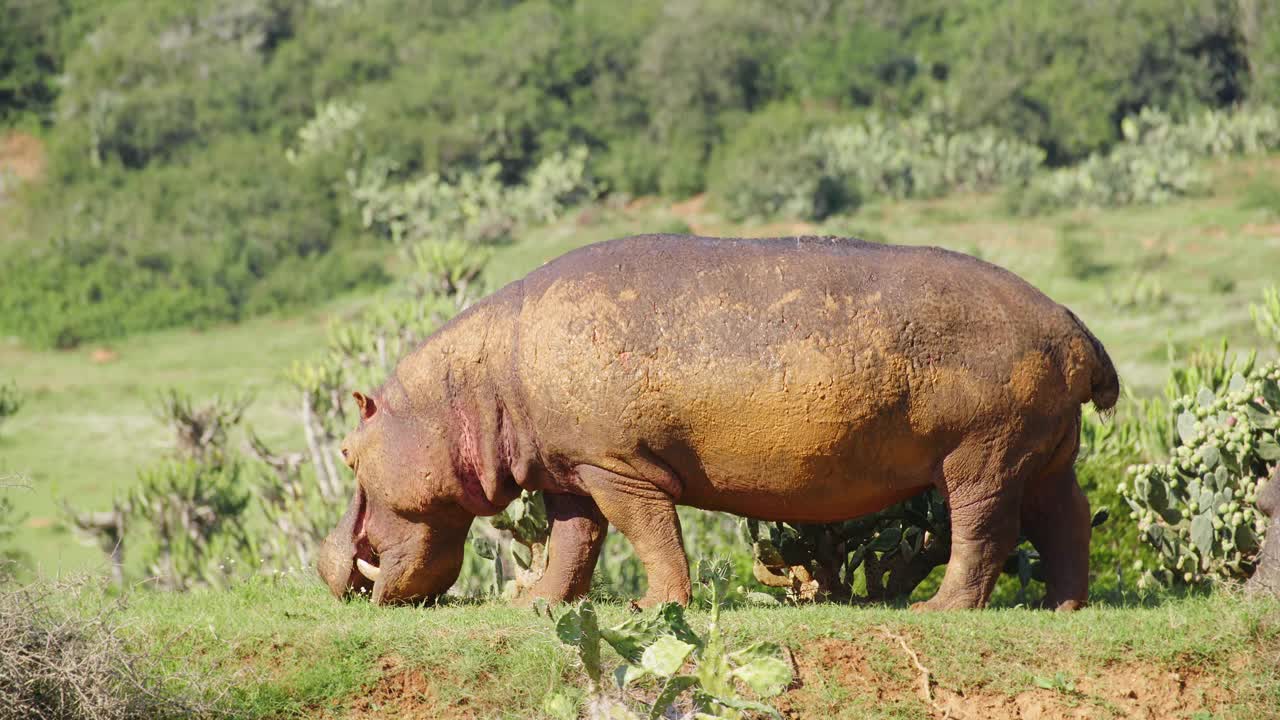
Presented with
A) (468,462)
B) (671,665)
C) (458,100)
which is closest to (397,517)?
(468,462)

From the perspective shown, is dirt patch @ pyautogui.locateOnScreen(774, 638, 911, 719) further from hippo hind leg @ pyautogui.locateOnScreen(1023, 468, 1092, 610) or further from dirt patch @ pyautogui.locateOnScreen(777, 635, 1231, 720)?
hippo hind leg @ pyautogui.locateOnScreen(1023, 468, 1092, 610)

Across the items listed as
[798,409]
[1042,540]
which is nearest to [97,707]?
[798,409]

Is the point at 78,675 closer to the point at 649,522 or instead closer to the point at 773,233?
the point at 649,522

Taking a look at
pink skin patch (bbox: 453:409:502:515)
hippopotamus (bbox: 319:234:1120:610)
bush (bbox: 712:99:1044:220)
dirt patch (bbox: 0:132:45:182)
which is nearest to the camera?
hippopotamus (bbox: 319:234:1120:610)

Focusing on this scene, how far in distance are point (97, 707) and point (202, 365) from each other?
78.3ft

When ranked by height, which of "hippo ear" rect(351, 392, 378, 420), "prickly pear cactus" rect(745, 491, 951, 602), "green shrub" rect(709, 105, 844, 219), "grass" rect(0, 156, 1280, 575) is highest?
"hippo ear" rect(351, 392, 378, 420)

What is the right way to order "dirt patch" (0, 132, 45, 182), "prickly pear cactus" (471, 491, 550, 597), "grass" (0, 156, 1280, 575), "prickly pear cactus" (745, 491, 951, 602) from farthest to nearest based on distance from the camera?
"dirt patch" (0, 132, 45, 182), "grass" (0, 156, 1280, 575), "prickly pear cactus" (471, 491, 550, 597), "prickly pear cactus" (745, 491, 951, 602)

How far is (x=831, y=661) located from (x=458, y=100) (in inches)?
1432

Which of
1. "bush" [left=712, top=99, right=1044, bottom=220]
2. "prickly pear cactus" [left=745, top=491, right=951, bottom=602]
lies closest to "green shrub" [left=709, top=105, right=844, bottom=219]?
"bush" [left=712, top=99, right=1044, bottom=220]

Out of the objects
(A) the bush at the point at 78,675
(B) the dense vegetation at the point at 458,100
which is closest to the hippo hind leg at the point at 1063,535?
(A) the bush at the point at 78,675

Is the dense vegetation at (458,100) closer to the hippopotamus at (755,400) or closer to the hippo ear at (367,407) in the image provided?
the hippo ear at (367,407)

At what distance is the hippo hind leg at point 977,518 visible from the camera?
8477 mm

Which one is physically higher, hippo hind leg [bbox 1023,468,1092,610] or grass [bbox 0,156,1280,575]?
hippo hind leg [bbox 1023,468,1092,610]

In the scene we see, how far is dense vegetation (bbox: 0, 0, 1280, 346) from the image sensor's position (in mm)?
37312
